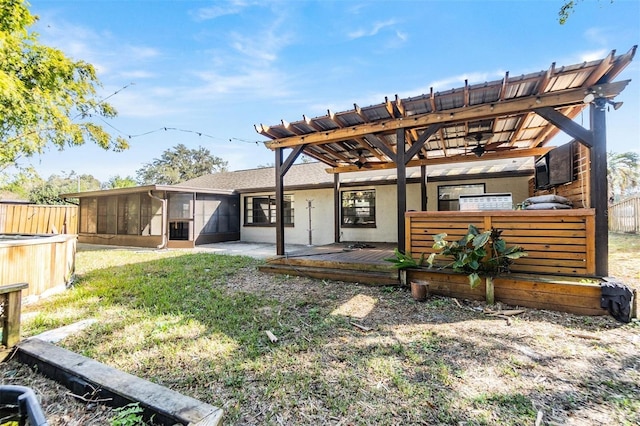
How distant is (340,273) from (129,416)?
3.91 metres

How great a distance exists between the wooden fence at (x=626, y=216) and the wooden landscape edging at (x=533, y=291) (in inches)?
475

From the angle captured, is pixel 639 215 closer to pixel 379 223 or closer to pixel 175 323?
pixel 379 223

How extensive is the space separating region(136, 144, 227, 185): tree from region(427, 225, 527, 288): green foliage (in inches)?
1466

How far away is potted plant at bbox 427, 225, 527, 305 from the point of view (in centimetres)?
376

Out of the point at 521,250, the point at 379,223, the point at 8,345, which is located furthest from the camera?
the point at 379,223

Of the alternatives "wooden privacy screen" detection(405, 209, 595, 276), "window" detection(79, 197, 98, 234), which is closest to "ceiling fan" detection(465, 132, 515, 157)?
"wooden privacy screen" detection(405, 209, 595, 276)

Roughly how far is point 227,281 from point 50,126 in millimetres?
8815

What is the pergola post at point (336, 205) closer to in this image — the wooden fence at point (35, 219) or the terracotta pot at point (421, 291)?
the terracotta pot at point (421, 291)

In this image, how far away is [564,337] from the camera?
9.53 ft

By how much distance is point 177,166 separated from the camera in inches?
1453

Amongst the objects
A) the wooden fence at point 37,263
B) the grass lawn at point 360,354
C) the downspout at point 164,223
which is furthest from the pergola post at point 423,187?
the downspout at point 164,223

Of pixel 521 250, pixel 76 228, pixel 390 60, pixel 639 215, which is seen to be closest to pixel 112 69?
pixel 76 228

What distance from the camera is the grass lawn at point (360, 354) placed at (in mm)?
1854

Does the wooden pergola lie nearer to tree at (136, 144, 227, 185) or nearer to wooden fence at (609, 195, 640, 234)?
wooden fence at (609, 195, 640, 234)
